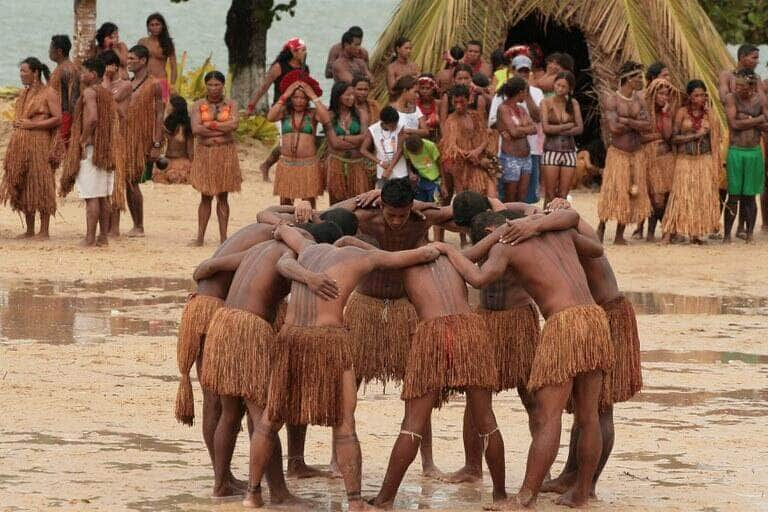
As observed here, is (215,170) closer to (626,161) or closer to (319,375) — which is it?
(626,161)

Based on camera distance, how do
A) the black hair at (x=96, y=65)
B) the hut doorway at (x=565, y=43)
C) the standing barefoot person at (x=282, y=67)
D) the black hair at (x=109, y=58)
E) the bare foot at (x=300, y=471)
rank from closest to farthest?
1. the bare foot at (x=300, y=471)
2. the black hair at (x=96, y=65)
3. the black hair at (x=109, y=58)
4. the standing barefoot person at (x=282, y=67)
5. the hut doorway at (x=565, y=43)

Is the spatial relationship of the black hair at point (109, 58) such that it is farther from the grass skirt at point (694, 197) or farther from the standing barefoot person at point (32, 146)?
the grass skirt at point (694, 197)

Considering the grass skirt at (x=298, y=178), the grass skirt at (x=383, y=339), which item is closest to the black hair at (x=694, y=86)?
the grass skirt at (x=298, y=178)

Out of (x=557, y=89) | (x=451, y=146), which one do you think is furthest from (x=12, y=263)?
(x=557, y=89)

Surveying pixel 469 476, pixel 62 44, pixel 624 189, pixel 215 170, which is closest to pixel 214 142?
pixel 215 170

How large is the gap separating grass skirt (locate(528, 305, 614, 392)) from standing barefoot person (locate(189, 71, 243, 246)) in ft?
26.2

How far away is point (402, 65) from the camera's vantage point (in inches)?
658

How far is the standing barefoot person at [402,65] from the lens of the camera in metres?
16.6

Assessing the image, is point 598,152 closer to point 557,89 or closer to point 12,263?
point 557,89

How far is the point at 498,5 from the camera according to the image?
707 inches

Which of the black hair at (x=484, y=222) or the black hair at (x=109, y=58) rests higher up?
the black hair at (x=109, y=58)

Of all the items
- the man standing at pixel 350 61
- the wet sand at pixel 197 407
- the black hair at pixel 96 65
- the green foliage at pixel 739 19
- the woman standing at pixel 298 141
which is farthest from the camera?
the green foliage at pixel 739 19

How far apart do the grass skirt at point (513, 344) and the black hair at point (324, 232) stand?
27.0 inches

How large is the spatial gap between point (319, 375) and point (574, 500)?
3.91ft
